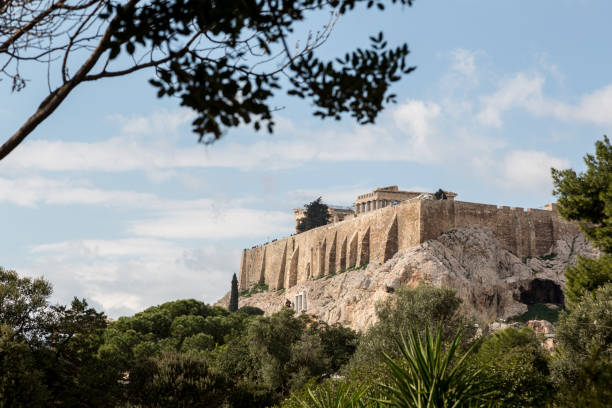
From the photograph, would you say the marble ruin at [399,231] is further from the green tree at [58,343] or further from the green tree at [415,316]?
the green tree at [58,343]

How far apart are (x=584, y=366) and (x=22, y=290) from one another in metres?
19.5

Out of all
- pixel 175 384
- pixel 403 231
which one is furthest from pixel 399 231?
pixel 175 384

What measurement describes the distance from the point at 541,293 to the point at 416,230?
969 centimetres

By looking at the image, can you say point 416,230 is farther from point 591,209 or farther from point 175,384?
point 175,384

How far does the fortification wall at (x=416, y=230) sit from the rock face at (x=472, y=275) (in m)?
0.80

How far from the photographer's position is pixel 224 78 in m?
5.30

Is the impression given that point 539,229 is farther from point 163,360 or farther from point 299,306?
point 163,360

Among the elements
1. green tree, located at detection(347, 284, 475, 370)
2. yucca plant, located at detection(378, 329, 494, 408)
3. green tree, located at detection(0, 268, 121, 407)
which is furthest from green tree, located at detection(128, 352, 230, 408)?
yucca plant, located at detection(378, 329, 494, 408)

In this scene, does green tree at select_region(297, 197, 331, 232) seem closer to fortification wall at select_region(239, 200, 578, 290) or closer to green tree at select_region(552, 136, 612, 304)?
fortification wall at select_region(239, 200, 578, 290)

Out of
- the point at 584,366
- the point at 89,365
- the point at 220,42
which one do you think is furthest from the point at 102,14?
the point at 89,365

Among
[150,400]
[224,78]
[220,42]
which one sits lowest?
[150,400]

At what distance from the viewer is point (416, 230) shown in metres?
45.1

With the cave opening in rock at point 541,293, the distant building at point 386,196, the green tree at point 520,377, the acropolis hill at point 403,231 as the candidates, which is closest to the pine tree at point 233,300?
the acropolis hill at point 403,231

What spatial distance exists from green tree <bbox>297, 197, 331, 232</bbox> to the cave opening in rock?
32276mm
